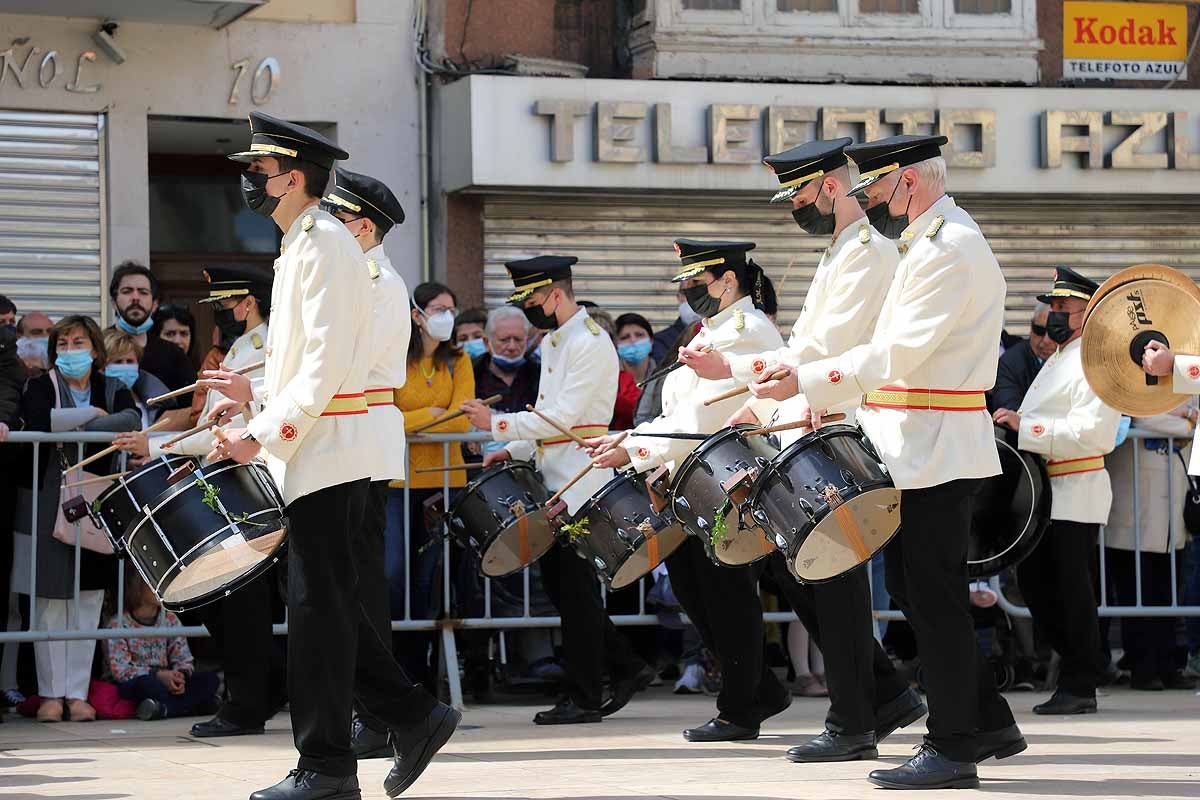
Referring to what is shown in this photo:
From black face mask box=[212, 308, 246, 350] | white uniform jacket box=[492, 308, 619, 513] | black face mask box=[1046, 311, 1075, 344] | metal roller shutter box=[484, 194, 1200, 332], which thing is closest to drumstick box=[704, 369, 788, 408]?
white uniform jacket box=[492, 308, 619, 513]

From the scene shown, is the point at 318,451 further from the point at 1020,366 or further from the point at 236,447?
the point at 1020,366

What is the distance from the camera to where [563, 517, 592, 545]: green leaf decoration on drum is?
26.8ft

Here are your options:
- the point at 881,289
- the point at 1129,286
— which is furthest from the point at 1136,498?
the point at 881,289

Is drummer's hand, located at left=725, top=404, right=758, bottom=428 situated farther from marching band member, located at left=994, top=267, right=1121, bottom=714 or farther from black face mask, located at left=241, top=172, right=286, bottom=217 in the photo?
marching band member, located at left=994, top=267, right=1121, bottom=714

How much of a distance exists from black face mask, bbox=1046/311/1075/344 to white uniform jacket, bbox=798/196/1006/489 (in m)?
3.12

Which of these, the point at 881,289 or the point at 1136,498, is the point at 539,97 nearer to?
the point at 1136,498

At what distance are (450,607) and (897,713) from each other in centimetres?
281

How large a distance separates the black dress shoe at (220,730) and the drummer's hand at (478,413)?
1677 millimetres

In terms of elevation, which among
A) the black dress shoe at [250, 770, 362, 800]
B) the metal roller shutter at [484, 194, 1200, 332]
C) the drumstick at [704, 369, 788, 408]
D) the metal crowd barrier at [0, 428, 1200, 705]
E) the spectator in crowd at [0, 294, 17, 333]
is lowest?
the black dress shoe at [250, 770, 362, 800]

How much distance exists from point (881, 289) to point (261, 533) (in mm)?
2387

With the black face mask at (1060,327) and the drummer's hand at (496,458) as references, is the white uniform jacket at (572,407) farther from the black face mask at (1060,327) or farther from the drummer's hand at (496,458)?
the black face mask at (1060,327)

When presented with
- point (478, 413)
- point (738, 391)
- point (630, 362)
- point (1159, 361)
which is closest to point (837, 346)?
point (738, 391)

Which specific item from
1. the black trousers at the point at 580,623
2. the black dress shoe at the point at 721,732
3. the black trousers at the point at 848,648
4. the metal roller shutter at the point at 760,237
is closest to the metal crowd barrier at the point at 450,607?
the black trousers at the point at 580,623

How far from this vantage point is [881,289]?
7.08 meters
